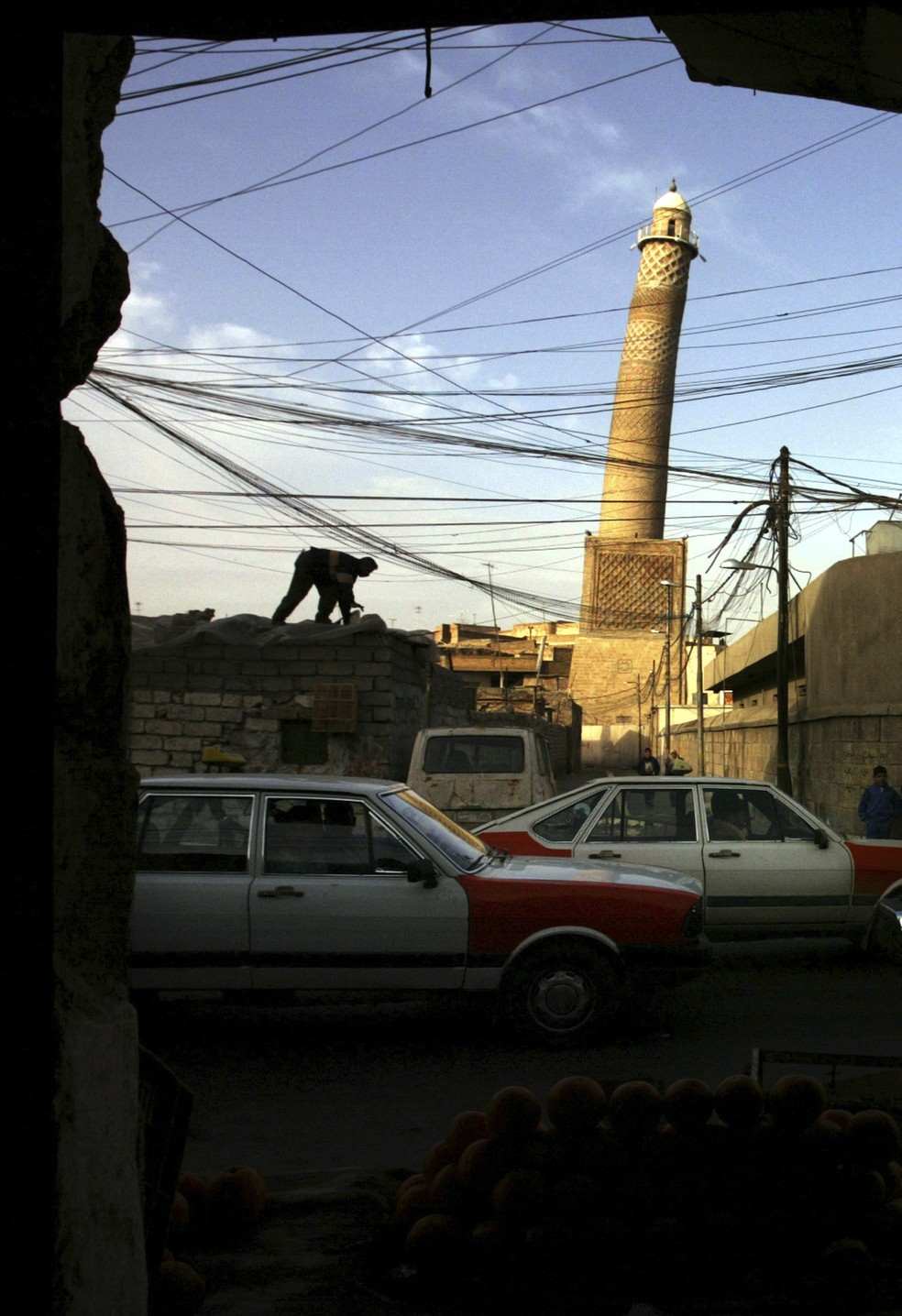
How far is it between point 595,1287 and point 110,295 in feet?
8.69

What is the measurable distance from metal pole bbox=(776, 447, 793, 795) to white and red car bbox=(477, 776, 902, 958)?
12.3 m

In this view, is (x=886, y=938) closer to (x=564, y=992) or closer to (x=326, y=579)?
(x=564, y=992)

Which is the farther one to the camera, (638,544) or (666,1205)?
(638,544)

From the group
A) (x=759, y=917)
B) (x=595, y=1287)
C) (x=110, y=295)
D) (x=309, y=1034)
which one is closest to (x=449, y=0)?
(x=110, y=295)

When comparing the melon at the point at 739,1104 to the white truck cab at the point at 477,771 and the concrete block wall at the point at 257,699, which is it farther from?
the concrete block wall at the point at 257,699

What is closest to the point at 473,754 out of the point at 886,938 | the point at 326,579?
the point at 326,579

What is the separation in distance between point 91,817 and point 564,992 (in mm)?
4971

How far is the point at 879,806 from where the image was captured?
1445cm

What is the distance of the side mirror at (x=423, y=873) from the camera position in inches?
273

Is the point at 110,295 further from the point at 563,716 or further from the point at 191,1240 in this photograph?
the point at 563,716

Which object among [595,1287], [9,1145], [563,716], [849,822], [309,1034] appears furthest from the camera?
[563,716]

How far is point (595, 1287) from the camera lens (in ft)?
10.6

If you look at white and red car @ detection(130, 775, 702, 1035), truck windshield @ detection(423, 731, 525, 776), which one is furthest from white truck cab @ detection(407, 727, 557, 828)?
white and red car @ detection(130, 775, 702, 1035)

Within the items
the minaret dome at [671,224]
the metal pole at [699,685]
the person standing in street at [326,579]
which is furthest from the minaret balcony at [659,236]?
the person standing in street at [326,579]
